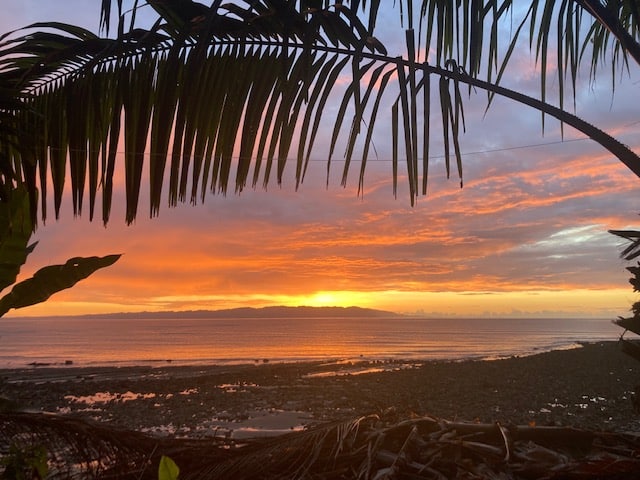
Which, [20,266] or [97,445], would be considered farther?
[20,266]

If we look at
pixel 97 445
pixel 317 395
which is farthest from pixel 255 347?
pixel 97 445

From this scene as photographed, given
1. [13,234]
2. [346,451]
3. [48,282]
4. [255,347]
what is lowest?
[255,347]

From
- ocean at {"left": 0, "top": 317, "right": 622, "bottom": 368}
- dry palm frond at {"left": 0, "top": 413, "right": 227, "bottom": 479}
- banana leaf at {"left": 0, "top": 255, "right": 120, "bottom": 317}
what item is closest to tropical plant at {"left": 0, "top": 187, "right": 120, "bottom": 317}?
banana leaf at {"left": 0, "top": 255, "right": 120, "bottom": 317}

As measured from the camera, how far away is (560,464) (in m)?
1.63

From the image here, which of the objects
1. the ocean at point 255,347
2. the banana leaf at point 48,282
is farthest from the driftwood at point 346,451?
the ocean at point 255,347

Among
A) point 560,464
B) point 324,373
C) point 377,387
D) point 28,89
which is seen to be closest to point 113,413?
point 377,387

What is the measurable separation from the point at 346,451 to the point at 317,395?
1777 cm

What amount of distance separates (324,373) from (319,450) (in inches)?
1065

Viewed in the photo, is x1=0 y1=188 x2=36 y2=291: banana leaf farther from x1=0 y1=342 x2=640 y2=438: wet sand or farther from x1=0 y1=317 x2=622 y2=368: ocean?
x1=0 y1=317 x2=622 y2=368: ocean

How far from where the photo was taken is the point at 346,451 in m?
1.78

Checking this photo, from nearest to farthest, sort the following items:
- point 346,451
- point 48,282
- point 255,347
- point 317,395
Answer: point 346,451
point 48,282
point 317,395
point 255,347

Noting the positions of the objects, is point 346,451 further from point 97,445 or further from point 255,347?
point 255,347

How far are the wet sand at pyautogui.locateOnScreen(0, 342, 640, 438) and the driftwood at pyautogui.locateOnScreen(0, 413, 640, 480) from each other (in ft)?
28.5

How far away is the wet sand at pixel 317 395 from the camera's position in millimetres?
14727
